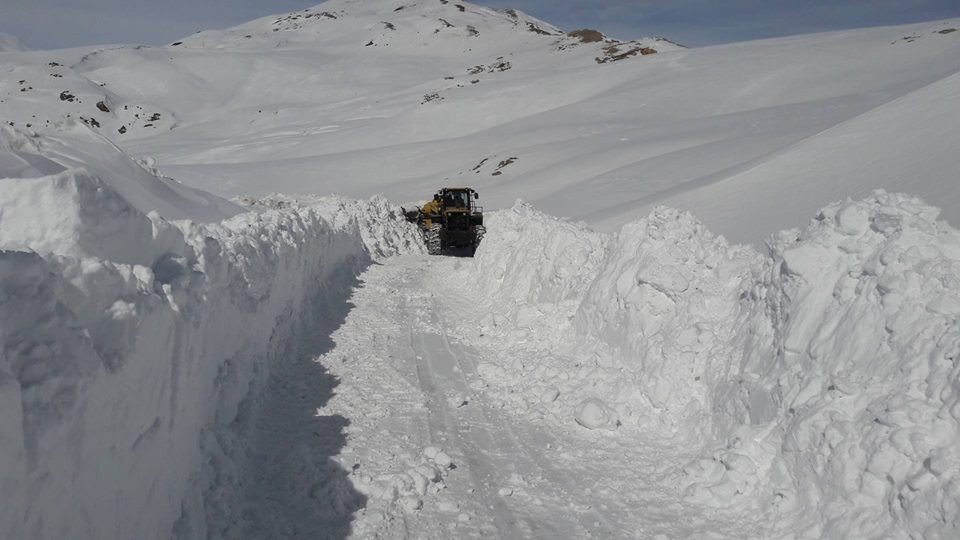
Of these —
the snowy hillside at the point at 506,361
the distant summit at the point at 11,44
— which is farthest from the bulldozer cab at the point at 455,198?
the distant summit at the point at 11,44

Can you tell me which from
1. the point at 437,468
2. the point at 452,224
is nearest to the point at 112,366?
the point at 437,468

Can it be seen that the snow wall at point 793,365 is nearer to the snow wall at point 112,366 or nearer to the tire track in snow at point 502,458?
the tire track in snow at point 502,458

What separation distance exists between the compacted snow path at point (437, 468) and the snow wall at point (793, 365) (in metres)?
0.41

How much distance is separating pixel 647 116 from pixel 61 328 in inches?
1670

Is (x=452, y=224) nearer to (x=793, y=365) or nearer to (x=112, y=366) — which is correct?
(x=793, y=365)

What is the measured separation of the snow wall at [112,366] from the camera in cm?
316

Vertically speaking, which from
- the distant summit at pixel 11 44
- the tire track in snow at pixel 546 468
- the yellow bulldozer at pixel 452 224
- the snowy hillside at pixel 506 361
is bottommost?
the yellow bulldozer at pixel 452 224

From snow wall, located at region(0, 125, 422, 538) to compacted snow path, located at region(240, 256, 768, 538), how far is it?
534 millimetres

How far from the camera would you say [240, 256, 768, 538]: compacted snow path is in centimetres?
543

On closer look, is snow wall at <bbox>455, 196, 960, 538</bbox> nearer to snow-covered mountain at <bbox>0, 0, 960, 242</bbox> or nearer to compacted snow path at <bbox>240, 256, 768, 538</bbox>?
compacted snow path at <bbox>240, 256, 768, 538</bbox>

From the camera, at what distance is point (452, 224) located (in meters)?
22.8

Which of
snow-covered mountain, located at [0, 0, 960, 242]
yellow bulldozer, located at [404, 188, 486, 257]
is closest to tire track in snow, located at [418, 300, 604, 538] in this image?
snow-covered mountain, located at [0, 0, 960, 242]

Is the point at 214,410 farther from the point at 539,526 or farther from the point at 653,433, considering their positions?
the point at 653,433

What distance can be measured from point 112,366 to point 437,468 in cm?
328
